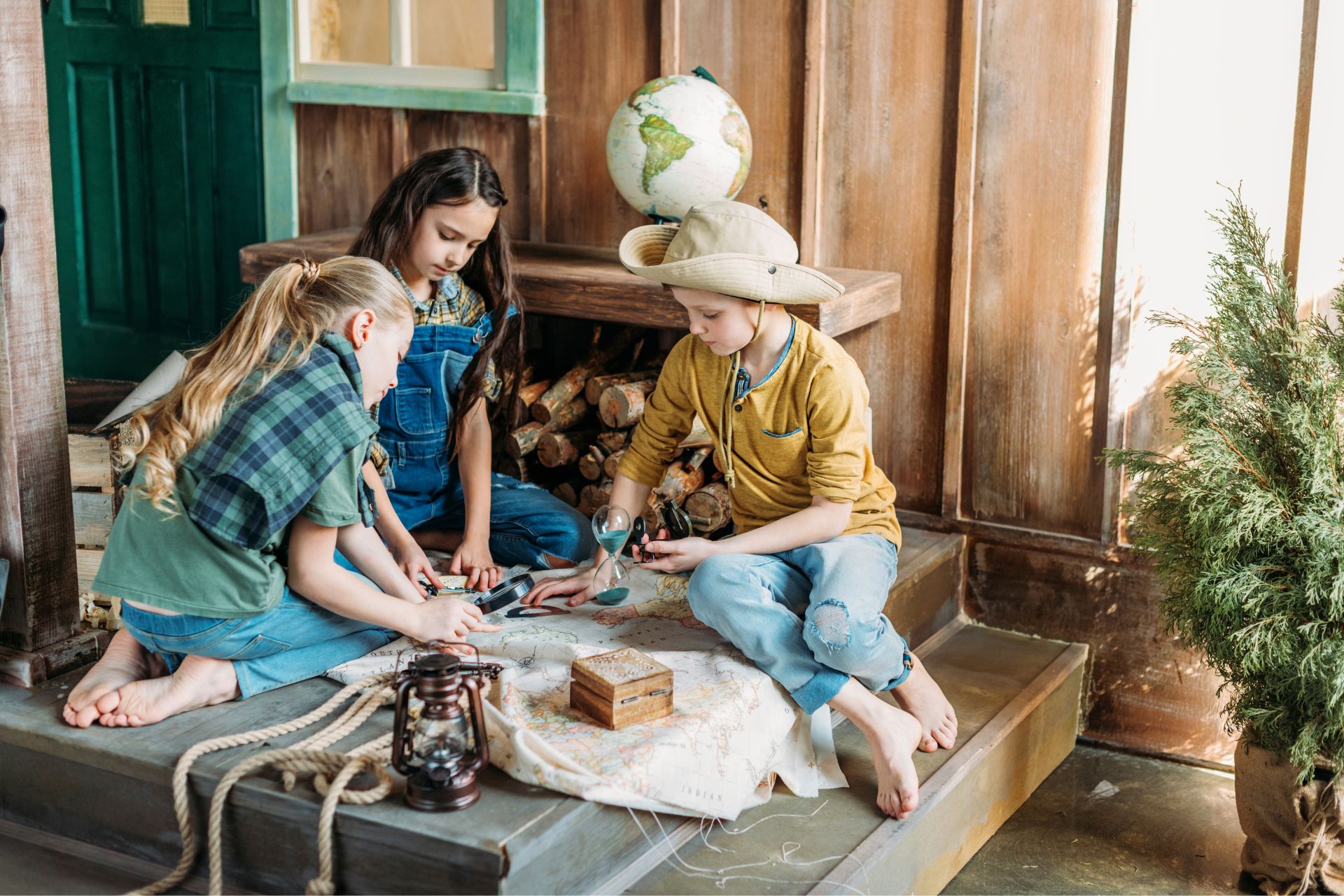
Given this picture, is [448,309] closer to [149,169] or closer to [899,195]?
[899,195]

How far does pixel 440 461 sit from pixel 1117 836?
1959 millimetres

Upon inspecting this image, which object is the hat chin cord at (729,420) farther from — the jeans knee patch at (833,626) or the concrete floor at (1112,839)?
the concrete floor at (1112,839)

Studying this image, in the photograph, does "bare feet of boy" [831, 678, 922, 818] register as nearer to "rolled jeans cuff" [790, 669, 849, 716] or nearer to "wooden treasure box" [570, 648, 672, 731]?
"rolled jeans cuff" [790, 669, 849, 716]

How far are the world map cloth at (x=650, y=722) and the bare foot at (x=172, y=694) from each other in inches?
9.0

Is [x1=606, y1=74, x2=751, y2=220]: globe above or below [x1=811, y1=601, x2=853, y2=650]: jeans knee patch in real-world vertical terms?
above

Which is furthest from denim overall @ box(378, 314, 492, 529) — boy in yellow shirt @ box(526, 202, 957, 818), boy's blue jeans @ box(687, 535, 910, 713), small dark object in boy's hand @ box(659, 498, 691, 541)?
boy's blue jeans @ box(687, 535, 910, 713)

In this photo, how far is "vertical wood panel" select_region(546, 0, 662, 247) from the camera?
3.93 metres

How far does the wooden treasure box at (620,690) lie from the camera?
2.44 m

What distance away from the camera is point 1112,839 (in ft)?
10.3

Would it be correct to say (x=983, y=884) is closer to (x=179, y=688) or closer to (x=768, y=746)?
(x=768, y=746)

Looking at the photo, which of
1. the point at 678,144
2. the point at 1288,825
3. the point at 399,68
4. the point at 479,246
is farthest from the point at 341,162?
the point at 1288,825

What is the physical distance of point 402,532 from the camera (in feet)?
10.6

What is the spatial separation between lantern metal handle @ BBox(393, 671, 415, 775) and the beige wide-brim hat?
42.8 inches

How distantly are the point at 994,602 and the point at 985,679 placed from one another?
464 mm
